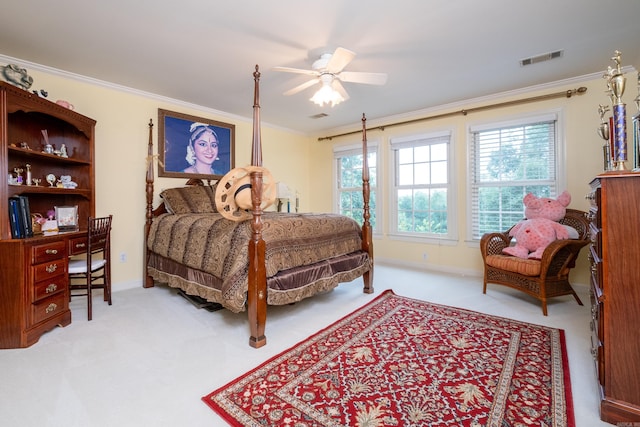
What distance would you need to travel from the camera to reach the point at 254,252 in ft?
6.98

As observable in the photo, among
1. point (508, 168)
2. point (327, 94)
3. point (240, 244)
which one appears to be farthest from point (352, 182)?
point (240, 244)

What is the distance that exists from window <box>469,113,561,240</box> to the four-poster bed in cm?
185

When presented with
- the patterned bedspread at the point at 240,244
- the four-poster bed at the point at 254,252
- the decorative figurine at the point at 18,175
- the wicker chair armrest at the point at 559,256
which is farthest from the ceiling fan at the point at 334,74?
the decorative figurine at the point at 18,175

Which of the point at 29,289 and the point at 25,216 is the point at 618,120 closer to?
the point at 29,289

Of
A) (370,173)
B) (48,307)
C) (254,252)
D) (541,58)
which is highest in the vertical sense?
(541,58)

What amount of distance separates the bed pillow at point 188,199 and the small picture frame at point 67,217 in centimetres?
91

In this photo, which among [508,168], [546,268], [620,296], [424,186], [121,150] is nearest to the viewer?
[620,296]

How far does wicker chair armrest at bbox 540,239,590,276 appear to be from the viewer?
8.57ft

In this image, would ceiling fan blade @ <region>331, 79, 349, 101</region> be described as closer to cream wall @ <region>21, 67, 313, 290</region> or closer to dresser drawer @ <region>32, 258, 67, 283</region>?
cream wall @ <region>21, 67, 313, 290</region>

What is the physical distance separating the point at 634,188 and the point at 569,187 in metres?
2.61

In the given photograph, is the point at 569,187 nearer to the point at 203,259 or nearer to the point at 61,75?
the point at 203,259

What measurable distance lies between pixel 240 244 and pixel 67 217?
2.03 metres

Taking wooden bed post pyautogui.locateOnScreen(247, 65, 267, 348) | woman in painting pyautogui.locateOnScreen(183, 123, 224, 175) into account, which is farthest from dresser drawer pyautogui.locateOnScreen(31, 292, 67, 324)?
woman in painting pyautogui.locateOnScreen(183, 123, 224, 175)

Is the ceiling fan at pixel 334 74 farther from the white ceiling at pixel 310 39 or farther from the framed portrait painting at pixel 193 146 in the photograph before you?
the framed portrait painting at pixel 193 146
